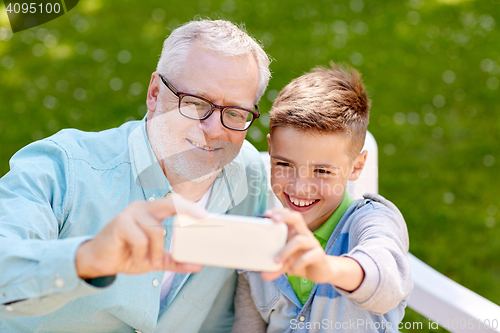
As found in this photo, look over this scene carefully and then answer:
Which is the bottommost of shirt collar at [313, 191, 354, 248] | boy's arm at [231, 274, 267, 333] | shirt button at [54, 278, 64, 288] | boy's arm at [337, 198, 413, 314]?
boy's arm at [231, 274, 267, 333]

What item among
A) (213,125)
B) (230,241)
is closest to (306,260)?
(230,241)

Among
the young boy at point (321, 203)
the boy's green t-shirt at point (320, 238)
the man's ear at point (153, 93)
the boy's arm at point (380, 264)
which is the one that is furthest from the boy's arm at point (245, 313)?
the man's ear at point (153, 93)

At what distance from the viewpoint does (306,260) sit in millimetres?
1193

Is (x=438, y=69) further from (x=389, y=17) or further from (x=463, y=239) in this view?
(x=463, y=239)

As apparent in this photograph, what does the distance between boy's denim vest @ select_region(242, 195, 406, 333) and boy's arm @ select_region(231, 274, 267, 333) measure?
2.1 inches

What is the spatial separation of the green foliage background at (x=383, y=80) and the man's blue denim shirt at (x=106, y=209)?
1.52m

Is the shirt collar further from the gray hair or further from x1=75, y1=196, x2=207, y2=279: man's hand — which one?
x1=75, y1=196, x2=207, y2=279: man's hand

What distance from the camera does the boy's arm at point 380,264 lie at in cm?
134

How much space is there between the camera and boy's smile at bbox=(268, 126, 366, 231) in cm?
190

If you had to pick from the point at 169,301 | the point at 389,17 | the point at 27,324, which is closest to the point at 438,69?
the point at 389,17

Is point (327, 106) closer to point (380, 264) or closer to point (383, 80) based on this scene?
point (380, 264)

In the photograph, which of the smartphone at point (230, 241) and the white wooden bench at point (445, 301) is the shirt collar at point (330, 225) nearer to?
the white wooden bench at point (445, 301)

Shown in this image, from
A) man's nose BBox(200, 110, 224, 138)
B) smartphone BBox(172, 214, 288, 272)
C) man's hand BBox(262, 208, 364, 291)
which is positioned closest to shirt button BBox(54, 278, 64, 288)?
smartphone BBox(172, 214, 288, 272)

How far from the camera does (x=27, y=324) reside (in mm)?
1753
